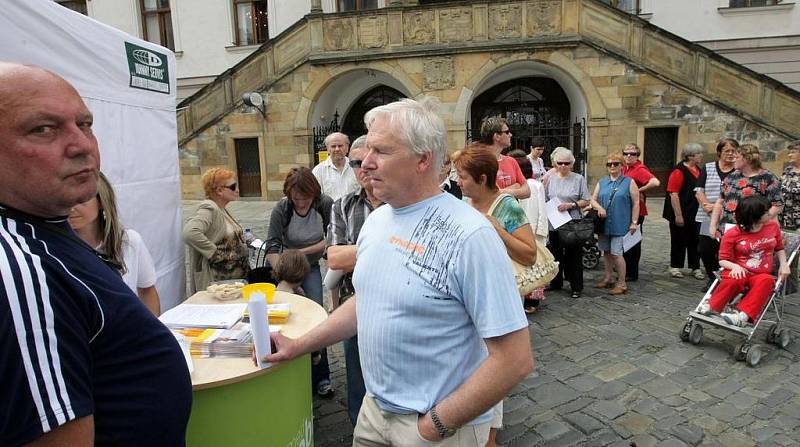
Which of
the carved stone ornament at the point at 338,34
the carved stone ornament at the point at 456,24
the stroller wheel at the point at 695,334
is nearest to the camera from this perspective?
the stroller wheel at the point at 695,334

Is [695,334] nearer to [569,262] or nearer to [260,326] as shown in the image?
[569,262]

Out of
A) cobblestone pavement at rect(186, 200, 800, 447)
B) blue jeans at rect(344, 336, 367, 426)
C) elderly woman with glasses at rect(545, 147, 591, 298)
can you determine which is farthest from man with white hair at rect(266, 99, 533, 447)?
elderly woman with glasses at rect(545, 147, 591, 298)

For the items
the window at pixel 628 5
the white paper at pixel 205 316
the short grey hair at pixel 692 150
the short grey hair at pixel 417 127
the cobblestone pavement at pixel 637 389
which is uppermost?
the window at pixel 628 5

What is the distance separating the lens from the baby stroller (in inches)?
161

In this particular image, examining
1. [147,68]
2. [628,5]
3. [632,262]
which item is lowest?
[632,262]

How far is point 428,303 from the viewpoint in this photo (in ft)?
4.82

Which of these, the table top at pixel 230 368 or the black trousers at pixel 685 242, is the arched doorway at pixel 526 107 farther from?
the table top at pixel 230 368

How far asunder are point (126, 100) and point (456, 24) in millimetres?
11339

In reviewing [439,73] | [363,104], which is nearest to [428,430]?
[439,73]

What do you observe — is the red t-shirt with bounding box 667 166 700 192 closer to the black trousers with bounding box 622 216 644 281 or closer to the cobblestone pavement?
the black trousers with bounding box 622 216 644 281

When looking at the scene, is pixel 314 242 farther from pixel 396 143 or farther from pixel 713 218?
pixel 713 218

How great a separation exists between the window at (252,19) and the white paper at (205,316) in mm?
17409

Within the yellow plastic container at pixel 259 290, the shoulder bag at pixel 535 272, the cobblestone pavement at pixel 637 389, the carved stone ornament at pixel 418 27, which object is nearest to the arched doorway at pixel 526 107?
the carved stone ornament at pixel 418 27

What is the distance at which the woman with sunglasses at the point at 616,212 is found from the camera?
19.8 feet
